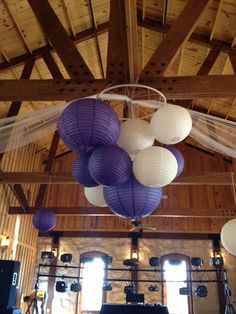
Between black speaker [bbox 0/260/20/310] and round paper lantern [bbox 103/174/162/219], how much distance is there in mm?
3949

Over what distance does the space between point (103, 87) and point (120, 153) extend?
1.27 meters

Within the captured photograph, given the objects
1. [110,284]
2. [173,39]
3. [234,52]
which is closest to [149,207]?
[173,39]

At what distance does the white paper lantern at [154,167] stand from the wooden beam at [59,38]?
1.47 m

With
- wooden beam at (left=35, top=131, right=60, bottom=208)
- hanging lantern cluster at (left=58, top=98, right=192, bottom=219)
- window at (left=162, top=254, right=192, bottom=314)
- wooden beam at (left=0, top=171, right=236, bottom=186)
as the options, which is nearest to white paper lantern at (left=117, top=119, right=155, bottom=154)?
hanging lantern cluster at (left=58, top=98, right=192, bottom=219)

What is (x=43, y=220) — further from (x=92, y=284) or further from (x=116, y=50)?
(x=92, y=284)

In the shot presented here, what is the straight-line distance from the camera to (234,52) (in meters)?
5.54

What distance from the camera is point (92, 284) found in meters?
9.76

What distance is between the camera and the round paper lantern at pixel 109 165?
2.18m

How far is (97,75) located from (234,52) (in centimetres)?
355

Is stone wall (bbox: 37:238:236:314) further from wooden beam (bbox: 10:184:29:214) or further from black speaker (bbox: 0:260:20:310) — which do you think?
black speaker (bbox: 0:260:20:310)

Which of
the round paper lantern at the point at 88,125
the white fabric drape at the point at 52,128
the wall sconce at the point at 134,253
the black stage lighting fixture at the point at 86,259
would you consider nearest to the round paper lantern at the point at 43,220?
the white fabric drape at the point at 52,128

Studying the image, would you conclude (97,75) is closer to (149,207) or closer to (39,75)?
(39,75)

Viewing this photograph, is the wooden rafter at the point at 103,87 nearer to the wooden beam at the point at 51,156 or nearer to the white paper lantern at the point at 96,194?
the white paper lantern at the point at 96,194

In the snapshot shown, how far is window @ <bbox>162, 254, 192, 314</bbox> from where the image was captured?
30.5 ft
